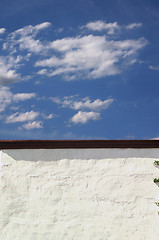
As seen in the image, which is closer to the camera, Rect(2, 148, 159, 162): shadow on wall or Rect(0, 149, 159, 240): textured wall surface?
Rect(0, 149, 159, 240): textured wall surface

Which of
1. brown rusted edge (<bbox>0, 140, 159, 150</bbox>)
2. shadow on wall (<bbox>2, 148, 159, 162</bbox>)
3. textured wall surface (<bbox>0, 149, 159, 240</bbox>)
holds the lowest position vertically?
textured wall surface (<bbox>0, 149, 159, 240</bbox>)

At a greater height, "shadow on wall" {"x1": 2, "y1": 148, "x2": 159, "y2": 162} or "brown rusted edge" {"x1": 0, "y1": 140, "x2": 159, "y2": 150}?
"brown rusted edge" {"x1": 0, "y1": 140, "x2": 159, "y2": 150}

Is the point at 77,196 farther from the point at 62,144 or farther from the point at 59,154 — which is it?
the point at 62,144

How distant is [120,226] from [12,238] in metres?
2.64

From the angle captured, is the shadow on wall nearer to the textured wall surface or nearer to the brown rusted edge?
the textured wall surface

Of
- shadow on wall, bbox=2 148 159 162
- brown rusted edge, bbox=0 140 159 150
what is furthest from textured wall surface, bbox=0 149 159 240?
brown rusted edge, bbox=0 140 159 150

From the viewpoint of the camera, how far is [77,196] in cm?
622

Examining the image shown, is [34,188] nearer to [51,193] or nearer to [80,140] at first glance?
[51,193]

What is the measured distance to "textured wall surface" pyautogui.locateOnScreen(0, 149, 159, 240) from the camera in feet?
20.2

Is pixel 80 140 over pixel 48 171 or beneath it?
over

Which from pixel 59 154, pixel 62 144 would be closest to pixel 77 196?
pixel 59 154

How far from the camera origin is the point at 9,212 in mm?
6234

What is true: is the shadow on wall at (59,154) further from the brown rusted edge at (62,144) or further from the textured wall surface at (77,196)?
the brown rusted edge at (62,144)

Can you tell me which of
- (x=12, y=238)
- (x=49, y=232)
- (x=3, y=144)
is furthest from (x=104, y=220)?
(x=3, y=144)
